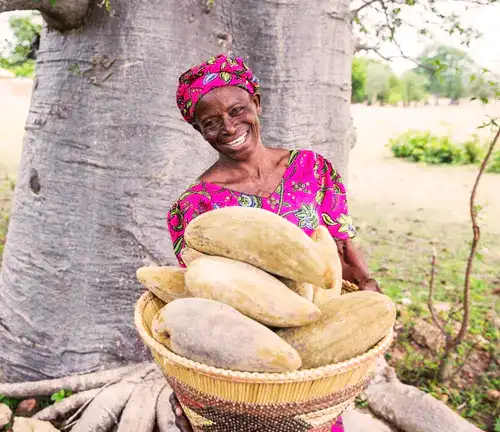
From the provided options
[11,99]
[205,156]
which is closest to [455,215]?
[205,156]

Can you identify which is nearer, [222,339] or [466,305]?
[222,339]

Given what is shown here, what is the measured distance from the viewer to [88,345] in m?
2.52

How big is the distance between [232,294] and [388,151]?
1171 cm

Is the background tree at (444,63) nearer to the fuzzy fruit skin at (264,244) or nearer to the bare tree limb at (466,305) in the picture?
the bare tree limb at (466,305)

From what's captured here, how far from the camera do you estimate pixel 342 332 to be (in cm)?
116

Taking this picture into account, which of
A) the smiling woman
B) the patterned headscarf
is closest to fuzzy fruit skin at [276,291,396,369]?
the smiling woman

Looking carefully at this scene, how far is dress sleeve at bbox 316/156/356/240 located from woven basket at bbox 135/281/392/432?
61 centimetres

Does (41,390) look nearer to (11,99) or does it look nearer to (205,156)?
(205,156)

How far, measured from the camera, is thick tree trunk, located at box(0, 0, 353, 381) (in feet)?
7.57

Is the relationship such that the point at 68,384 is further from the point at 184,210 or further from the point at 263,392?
the point at 263,392

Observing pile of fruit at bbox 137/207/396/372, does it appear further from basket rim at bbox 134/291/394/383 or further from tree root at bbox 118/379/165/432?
tree root at bbox 118/379/165/432

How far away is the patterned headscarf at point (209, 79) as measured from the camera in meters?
1.61

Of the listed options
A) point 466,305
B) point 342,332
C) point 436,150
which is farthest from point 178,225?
point 436,150

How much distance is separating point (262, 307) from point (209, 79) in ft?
2.66
